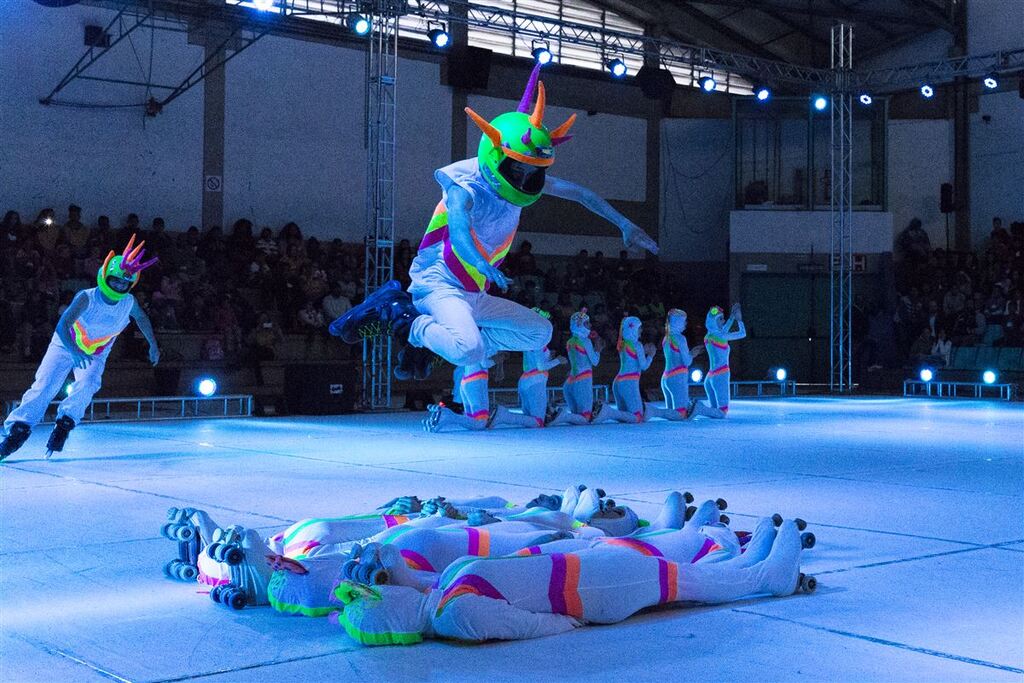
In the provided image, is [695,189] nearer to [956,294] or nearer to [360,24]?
[956,294]

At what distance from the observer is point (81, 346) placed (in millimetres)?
9219

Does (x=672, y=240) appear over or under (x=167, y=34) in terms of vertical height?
under

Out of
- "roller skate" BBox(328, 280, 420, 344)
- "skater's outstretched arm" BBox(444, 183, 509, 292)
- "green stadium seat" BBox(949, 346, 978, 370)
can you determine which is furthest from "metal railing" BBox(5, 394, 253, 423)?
"green stadium seat" BBox(949, 346, 978, 370)

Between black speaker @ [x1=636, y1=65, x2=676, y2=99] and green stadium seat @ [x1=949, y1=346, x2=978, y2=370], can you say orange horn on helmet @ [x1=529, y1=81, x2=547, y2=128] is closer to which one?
black speaker @ [x1=636, y1=65, x2=676, y2=99]

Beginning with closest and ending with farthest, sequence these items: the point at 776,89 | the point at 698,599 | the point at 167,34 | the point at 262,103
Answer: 1. the point at 698,599
2. the point at 167,34
3. the point at 262,103
4. the point at 776,89

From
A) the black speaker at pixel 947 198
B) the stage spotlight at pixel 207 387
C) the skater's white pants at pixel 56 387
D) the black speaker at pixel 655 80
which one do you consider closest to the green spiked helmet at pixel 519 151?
the skater's white pants at pixel 56 387

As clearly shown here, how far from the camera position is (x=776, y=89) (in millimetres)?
27703

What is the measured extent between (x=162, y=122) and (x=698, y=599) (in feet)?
56.9

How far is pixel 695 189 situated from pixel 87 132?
13.8 metres

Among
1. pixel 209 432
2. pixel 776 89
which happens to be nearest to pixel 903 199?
pixel 776 89

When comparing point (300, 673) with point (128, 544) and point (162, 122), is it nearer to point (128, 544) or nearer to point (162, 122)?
point (128, 544)

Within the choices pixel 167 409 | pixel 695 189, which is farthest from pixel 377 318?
pixel 695 189

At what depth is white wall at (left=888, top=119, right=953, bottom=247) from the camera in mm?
25859


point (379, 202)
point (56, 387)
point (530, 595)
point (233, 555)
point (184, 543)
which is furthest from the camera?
point (379, 202)
